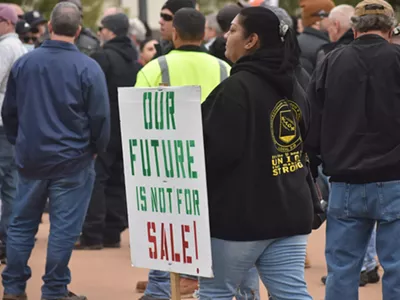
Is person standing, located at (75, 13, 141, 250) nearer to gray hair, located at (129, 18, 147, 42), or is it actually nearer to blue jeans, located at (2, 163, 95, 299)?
blue jeans, located at (2, 163, 95, 299)

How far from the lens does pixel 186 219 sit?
5395mm

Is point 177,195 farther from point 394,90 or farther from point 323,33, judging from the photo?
point 323,33

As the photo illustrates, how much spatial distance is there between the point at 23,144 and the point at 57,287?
42.6 inches

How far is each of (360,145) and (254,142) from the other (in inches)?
57.3

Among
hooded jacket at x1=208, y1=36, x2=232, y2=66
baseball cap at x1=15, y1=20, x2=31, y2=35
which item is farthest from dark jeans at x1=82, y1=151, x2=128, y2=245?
hooded jacket at x1=208, y1=36, x2=232, y2=66

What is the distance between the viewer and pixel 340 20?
9.87 m

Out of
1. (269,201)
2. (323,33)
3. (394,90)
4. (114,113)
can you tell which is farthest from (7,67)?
(269,201)

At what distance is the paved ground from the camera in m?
8.71

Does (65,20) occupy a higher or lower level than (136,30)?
higher

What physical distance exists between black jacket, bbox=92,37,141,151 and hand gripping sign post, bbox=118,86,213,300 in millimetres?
5324

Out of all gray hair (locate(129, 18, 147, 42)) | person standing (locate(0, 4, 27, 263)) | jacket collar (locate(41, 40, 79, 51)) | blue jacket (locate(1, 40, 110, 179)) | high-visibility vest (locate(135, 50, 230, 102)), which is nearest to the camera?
high-visibility vest (locate(135, 50, 230, 102))

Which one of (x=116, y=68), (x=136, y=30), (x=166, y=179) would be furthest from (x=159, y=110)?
(x=136, y=30)

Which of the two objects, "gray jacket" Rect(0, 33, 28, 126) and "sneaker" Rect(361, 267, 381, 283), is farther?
"gray jacket" Rect(0, 33, 28, 126)

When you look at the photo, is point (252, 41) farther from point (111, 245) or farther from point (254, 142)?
point (111, 245)
